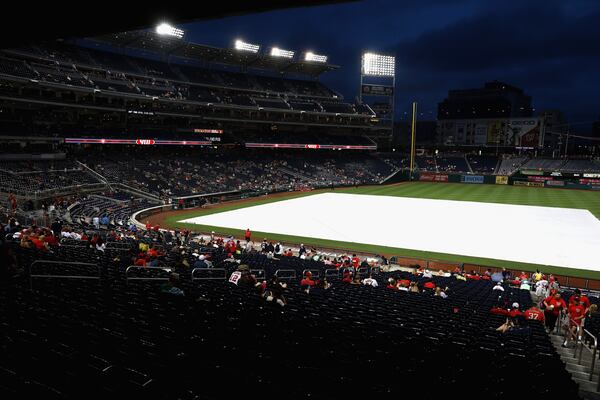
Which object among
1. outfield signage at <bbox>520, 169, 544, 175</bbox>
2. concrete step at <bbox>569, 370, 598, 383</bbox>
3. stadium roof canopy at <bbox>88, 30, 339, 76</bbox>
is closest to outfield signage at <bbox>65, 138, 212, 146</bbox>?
stadium roof canopy at <bbox>88, 30, 339, 76</bbox>

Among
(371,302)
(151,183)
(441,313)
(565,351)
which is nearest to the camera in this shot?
(565,351)

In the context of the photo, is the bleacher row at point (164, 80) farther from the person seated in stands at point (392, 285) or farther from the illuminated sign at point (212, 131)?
the person seated in stands at point (392, 285)

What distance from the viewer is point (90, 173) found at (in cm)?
4234

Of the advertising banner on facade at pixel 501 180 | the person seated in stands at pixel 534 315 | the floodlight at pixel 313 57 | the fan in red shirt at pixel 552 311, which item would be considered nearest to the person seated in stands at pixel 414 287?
the person seated in stands at pixel 534 315

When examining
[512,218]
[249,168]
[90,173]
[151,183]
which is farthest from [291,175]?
[512,218]

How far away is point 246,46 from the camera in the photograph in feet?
233

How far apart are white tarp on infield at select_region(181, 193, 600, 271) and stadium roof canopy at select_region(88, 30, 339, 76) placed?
3381cm

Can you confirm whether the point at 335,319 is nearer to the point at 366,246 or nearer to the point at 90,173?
the point at 366,246

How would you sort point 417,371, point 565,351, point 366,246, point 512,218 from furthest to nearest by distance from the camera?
point 512,218, point 366,246, point 565,351, point 417,371

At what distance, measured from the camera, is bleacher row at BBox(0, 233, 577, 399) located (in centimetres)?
397

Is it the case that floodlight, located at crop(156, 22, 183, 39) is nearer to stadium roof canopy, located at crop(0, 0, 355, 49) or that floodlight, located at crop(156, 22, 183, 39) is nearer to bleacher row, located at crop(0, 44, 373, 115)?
bleacher row, located at crop(0, 44, 373, 115)

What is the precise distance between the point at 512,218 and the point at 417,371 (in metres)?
35.8

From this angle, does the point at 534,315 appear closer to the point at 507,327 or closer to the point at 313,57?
the point at 507,327

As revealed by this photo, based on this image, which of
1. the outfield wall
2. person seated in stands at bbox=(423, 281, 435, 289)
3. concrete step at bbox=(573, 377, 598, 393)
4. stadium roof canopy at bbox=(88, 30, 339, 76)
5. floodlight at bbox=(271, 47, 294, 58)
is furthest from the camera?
floodlight at bbox=(271, 47, 294, 58)
